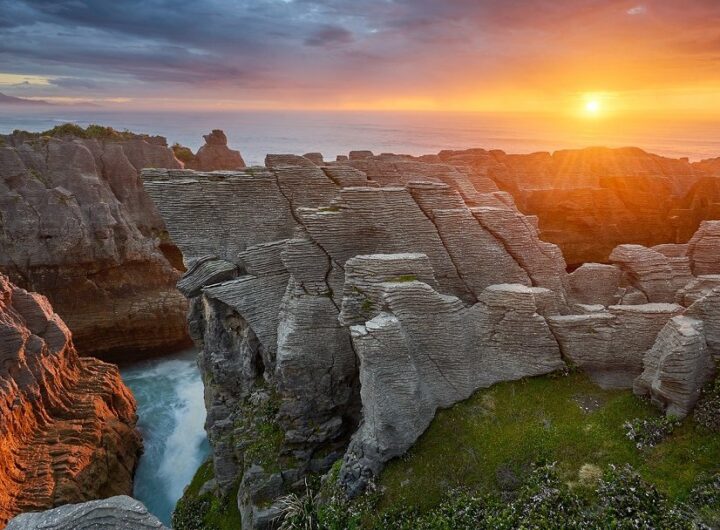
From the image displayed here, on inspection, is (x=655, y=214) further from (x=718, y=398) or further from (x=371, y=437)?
(x=371, y=437)

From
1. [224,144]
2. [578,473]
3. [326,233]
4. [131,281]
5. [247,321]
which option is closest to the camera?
[578,473]

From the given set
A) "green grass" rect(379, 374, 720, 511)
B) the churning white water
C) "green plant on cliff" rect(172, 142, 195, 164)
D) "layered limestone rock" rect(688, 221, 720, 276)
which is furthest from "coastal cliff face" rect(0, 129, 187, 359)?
"layered limestone rock" rect(688, 221, 720, 276)

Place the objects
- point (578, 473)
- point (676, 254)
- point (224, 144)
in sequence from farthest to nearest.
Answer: point (224, 144)
point (676, 254)
point (578, 473)

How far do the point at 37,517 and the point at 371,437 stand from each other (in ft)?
35.2

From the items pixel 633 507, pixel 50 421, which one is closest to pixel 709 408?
pixel 633 507

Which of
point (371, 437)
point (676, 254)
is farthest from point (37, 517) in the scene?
point (676, 254)

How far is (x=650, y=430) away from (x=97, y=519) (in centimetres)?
1767

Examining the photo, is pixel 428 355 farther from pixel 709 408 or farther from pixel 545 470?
pixel 709 408

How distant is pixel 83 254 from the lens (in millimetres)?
45094

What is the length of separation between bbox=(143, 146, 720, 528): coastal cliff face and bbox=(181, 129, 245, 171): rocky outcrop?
4018cm

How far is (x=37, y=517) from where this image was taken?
13906mm

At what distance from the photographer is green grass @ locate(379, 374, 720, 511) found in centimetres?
1569

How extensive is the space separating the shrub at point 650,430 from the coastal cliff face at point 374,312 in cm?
60

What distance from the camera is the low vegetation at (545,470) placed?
578 inches
